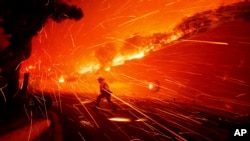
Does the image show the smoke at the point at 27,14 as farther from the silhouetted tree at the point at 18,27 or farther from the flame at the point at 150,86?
the flame at the point at 150,86

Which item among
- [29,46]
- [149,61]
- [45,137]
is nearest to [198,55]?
[149,61]

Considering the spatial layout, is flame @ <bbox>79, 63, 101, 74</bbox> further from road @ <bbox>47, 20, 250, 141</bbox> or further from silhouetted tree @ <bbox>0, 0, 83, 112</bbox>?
silhouetted tree @ <bbox>0, 0, 83, 112</bbox>

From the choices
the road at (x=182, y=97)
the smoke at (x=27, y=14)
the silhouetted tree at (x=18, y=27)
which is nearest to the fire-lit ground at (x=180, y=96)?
the road at (x=182, y=97)

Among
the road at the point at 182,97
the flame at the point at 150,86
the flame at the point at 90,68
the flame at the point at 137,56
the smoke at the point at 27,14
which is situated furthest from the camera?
the flame at the point at 90,68

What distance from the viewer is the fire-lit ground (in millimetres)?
10266

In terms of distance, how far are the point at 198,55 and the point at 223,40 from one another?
2145 millimetres

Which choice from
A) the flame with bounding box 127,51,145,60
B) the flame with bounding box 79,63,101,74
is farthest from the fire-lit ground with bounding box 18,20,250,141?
the flame with bounding box 79,63,101,74

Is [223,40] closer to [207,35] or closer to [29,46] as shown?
[207,35]

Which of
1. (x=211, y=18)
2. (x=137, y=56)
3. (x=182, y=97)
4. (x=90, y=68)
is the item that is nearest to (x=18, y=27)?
(x=182, y=97)

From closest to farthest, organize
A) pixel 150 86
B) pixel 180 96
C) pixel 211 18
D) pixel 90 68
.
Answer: pixel 180 96
pixel 211 18
pixel 150 86
pixel 90 68

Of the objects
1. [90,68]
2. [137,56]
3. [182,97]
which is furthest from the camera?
[90,68]

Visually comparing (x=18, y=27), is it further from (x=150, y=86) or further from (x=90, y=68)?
A: (x=90, y=68)

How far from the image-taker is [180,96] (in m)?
23.3

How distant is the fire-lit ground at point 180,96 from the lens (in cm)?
1027
